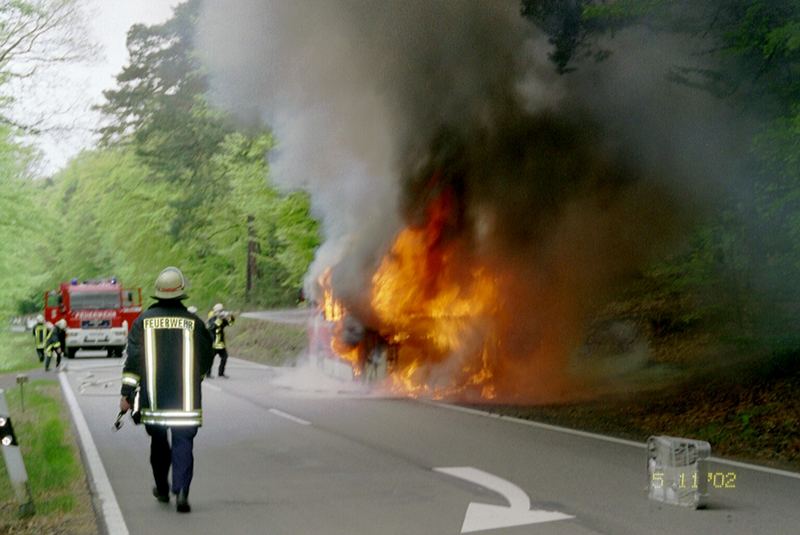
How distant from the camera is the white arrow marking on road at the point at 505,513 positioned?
6.96 m

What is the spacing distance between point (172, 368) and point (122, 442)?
483 cm

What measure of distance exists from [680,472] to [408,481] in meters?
2.36

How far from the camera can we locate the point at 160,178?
4728cm

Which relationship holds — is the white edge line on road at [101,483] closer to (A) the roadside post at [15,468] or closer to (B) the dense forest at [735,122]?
(A) the roadside post at [15,468]

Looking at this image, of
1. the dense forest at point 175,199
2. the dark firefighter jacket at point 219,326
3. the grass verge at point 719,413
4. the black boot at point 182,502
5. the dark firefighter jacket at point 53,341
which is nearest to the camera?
the black boot at point 182,502

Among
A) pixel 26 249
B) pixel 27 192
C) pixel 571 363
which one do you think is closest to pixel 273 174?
pixel 27 192

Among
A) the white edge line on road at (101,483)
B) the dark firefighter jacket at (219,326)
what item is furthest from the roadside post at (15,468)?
the dark firefighter jacket at (219,326)

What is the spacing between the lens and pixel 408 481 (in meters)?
8.76

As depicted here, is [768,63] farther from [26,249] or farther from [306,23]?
[26,249]

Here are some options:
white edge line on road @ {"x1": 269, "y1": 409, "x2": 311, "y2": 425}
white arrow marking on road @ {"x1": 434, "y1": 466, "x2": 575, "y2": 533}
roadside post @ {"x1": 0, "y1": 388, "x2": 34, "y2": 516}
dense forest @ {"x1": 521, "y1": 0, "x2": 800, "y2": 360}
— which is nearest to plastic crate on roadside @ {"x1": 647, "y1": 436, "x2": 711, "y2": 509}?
white arrow marking on road @ {"x1": 434, "y1": 466, "x2": 575, "y2": 533}

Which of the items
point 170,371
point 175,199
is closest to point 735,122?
point 170,371

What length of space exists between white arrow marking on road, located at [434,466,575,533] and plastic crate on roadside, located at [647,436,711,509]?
0.87 m

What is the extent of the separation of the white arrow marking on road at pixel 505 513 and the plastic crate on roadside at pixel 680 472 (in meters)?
0.87

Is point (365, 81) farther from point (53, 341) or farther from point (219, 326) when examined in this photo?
A: point (53, 341)
